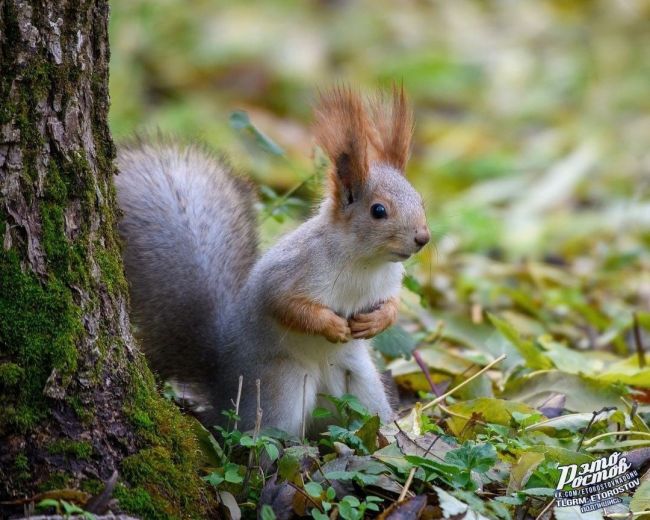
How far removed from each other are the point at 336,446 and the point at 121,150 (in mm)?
1117

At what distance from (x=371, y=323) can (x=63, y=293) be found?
843mm

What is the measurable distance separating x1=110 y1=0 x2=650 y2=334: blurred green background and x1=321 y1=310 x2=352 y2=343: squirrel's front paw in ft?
4.88

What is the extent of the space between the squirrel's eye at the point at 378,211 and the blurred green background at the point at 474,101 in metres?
1.46

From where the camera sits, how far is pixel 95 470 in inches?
68.0

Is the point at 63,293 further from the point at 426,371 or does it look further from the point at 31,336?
the point at 426,371

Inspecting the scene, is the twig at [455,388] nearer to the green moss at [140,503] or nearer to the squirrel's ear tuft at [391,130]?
the squirrel's ear tuft at [391,130]

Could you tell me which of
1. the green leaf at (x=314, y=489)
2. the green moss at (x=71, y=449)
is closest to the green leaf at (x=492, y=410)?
the green leaf at (x=314, y=489)

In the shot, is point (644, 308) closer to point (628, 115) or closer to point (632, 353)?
point (632, 353)

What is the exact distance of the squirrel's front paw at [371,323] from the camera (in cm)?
238

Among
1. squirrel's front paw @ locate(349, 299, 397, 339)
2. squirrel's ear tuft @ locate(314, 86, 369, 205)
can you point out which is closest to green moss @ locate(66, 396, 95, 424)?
squirrel's front paw @ locate(349, 299, 397, 339)

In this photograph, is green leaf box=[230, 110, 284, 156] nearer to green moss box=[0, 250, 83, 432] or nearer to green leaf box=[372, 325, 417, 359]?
green leaf box=[372, 325, 417, 359]

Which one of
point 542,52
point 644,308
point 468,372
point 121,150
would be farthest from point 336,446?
point 542,52

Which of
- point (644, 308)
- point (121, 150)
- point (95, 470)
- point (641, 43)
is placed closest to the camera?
point (95, 470)

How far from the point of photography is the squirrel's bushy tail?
251 cm
